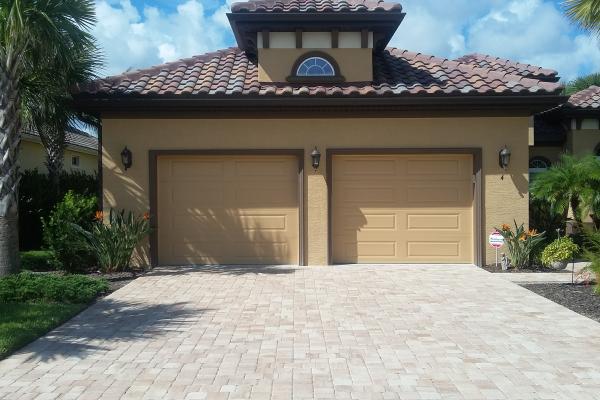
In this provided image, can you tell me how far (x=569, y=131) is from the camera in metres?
16.7

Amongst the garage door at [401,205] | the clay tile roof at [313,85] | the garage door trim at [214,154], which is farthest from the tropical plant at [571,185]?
the garage door trim at [214,154]

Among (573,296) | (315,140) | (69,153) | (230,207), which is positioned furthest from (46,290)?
(69,153)

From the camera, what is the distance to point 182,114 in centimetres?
1211

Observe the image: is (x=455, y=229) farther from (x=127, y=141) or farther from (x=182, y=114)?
(x=127, y=141)

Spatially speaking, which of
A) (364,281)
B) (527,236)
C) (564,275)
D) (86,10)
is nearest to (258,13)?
(86,10)

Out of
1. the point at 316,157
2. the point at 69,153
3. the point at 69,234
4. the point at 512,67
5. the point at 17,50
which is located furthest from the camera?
the point at 69,153

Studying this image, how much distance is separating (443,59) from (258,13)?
486cm

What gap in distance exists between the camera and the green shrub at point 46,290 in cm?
859

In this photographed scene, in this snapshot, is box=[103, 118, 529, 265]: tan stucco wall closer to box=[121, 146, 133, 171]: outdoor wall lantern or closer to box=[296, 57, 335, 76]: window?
box=[121, 146, 133, 171]: outdoor wall lantern

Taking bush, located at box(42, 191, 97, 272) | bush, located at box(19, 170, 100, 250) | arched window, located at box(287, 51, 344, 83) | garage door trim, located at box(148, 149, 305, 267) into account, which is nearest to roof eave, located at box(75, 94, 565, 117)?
garage door trim, located at box(148, 149, 305, 267)

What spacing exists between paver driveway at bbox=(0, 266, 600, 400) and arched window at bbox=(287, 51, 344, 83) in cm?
503

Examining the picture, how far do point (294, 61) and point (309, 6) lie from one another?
1.28m

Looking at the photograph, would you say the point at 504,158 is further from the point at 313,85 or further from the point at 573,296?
the point at 313,85

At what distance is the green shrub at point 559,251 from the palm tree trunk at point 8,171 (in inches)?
395
